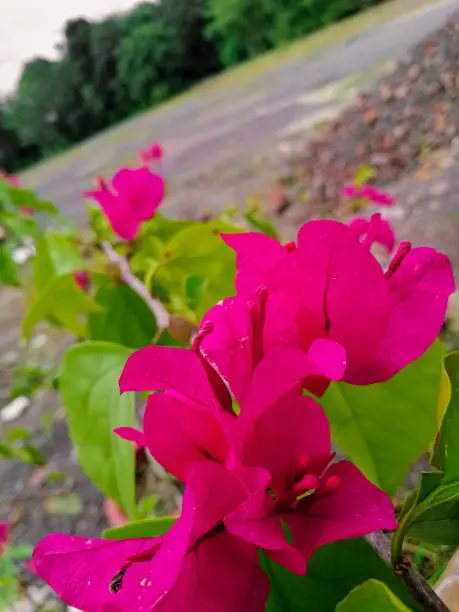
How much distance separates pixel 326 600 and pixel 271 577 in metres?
0.02

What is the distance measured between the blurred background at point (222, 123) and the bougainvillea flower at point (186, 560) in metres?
0.59

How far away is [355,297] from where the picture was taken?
0.50 feet

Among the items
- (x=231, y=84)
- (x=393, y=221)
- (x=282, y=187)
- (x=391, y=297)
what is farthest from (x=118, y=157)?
(x=391, y=297)

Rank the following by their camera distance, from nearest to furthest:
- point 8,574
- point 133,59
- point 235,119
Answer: point 8,574, point 235,119, point 133,59

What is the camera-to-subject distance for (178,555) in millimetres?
115

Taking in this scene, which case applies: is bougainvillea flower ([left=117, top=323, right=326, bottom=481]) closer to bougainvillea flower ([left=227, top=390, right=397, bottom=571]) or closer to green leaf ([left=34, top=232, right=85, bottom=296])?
Answer: bougainvillea flower ([left=227, top=390, right=397, bottom=571])

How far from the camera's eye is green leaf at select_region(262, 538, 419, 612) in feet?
0.50

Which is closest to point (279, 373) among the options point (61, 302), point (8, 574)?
point (61, 302)

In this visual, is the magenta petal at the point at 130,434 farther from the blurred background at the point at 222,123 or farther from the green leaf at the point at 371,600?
the blurred background at the point at 222,123

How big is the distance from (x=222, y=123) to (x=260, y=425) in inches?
87.9

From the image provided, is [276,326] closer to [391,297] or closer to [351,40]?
[391,297]

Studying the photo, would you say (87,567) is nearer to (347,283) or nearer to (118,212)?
(347,283)

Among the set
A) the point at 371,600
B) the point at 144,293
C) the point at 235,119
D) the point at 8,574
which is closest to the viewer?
the point at 371,600

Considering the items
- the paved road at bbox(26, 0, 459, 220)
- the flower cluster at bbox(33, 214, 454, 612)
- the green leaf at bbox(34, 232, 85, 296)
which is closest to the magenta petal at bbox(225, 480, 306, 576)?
the flower cluster at bbox(33, 214, 454, 612)
